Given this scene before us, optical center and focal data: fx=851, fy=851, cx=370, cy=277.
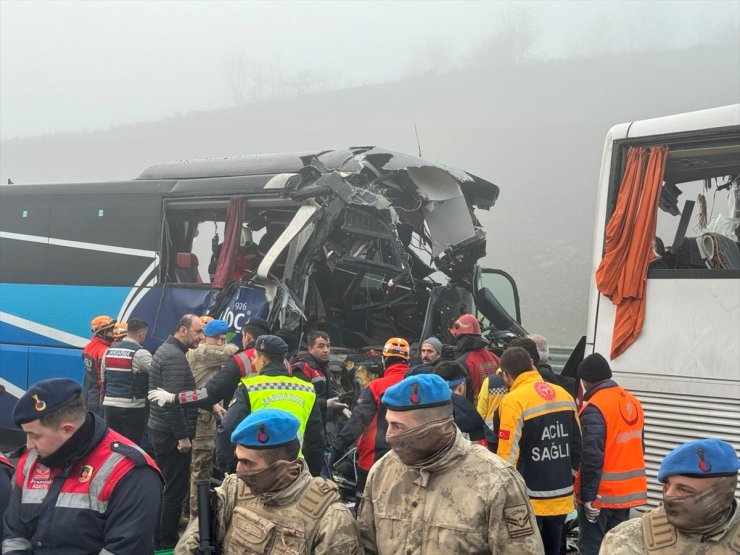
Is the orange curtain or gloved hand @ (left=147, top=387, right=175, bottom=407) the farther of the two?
gloved hand @ (left=147, top=387, right=175, bottom=407)

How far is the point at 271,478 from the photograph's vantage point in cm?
306

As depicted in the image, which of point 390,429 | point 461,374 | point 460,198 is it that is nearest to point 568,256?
point 460,198

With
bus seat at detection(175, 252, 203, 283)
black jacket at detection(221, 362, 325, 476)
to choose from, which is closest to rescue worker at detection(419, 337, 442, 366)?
black jacket at detection(221, 362, 325, 476)

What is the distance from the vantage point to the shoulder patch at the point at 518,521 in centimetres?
289

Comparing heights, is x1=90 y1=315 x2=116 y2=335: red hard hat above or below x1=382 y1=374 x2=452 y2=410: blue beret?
below

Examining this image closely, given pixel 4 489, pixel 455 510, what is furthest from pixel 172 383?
pixel 455 510

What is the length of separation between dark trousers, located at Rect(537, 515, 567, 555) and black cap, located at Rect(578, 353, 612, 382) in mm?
944

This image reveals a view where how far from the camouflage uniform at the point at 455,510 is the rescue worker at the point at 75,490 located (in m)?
0.93

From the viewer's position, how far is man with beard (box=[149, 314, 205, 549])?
7066 mm

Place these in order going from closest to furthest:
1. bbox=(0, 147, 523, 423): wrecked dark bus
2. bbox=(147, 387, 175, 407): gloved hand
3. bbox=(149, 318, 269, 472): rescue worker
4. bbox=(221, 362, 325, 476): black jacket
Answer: bbox=(221, 362, 325, 476): black jacket
bbox=(149, 318, 269, 472): rescue worker
bbox=(147, 387, 175, 407): gloved hand
bbox=(0, 147, 523, 423): wrecked dark bus

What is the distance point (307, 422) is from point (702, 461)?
3.68 m

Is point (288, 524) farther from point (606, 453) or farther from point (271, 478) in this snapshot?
point (606, 453)

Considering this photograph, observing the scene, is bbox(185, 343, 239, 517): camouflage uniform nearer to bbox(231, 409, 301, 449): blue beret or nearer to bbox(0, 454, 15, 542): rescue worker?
bbox(0, 454, 15, 542): rescue worker

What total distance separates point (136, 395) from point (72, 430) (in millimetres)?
4533
